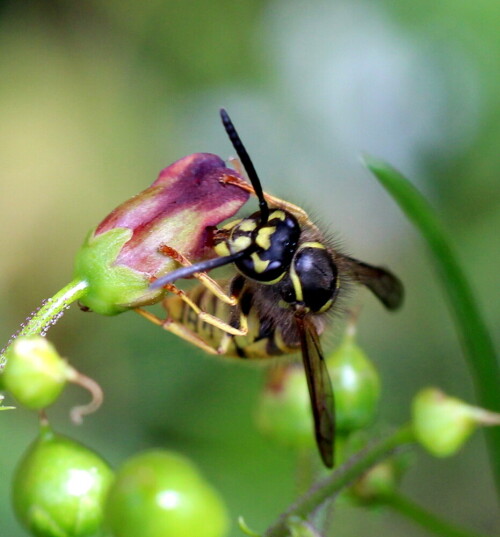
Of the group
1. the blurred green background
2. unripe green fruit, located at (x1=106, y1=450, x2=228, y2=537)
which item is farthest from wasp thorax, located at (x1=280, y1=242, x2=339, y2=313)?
the blurred green background

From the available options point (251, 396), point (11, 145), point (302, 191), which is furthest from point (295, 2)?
point (251, 396)

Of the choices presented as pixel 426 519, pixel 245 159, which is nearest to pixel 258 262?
pixel 245 159

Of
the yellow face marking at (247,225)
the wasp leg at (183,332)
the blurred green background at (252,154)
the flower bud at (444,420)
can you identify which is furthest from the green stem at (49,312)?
the blurred green background at (252,154)

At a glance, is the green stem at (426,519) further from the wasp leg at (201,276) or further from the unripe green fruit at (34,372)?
the unripe green fruit at (34,372)

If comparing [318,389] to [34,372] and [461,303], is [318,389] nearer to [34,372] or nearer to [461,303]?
[461,303]

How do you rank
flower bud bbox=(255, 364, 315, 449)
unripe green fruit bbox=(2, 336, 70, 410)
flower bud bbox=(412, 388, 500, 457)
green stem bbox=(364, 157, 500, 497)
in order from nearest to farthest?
unripe green fruit bbox=(2, 336, 70, 410) < flower bud bbox=(412, 388, 500, 457) < green stem bbox=(364, 157, 500, 497) < flower bud bbox=(255, 364, 315, 449)

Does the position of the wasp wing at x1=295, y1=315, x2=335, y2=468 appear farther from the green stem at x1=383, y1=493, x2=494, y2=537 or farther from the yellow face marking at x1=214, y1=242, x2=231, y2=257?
the green stem at x1=383, y1=493, x2=494, y2=537
